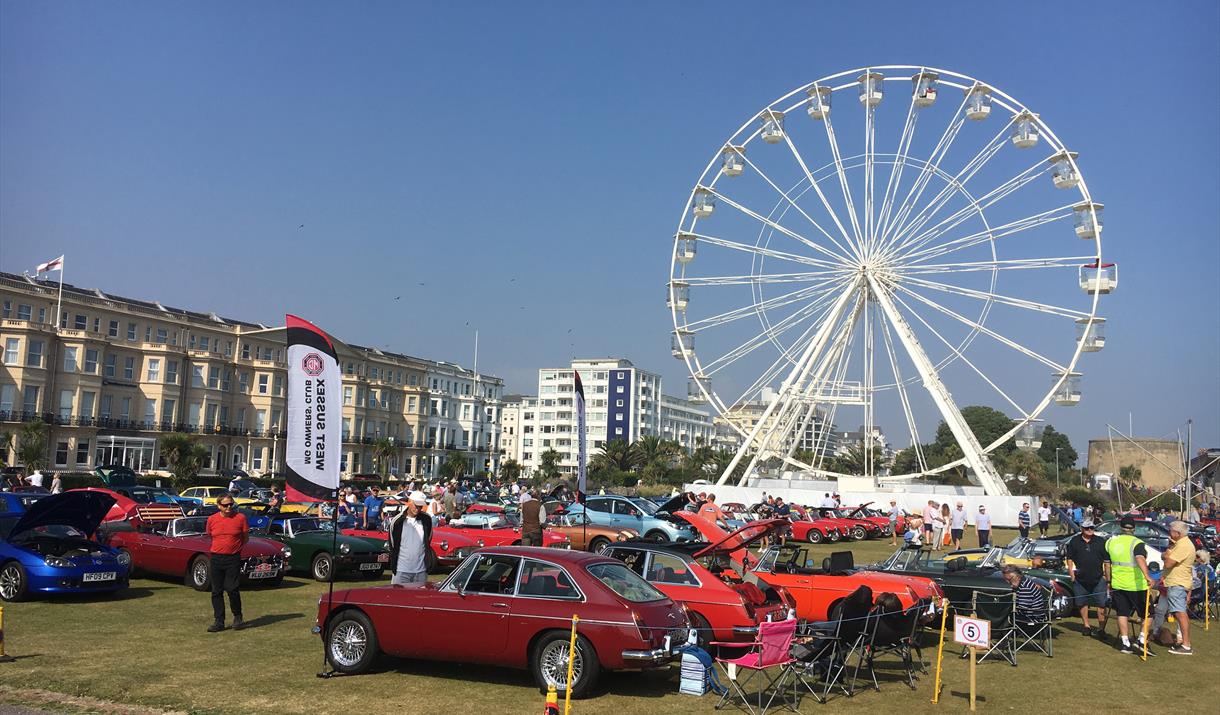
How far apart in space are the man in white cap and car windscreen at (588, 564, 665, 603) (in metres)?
2.89

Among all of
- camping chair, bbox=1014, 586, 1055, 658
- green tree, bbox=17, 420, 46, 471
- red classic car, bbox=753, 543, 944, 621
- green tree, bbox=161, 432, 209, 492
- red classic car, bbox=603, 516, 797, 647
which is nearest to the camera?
red classic car, bbox=603, 516, 797, 647

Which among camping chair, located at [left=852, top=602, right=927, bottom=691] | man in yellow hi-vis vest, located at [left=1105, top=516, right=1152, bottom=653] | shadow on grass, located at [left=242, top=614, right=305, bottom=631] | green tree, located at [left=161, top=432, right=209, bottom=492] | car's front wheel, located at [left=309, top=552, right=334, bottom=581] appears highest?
green tree, located at [left=161, top=432, right=209, bottom=492]

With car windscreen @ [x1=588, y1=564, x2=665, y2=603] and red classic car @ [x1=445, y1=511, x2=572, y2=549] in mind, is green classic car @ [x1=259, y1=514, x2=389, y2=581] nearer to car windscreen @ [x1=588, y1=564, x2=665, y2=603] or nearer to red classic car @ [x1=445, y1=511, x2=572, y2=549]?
red classic car @ [x1=445, y1=511, x2=572, y2=549]

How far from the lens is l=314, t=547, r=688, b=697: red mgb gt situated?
898 centimetres

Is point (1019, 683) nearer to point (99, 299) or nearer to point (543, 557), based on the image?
point (543, 557)

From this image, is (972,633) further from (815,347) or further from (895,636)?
(815,347)

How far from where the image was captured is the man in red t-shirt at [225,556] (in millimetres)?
12211

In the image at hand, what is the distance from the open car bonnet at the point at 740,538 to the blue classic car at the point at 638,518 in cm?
991

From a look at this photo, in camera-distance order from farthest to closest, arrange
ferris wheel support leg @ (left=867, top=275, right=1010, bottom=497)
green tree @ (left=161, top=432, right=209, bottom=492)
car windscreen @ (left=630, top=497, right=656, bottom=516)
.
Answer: green tree @ (left=161, top=432, right=209, bottom=492) < ferris wheel support leg @ (left=867, top=275, right=1010, bottom=497) < car windscreen @ (left=630, top=497, right=656, bottom=516)

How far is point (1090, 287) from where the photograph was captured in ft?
123

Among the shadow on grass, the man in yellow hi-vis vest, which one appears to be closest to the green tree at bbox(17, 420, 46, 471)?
the shadow on grass

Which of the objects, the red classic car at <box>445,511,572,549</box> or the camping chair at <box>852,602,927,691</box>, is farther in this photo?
the red classic car at <box>445,511,572,549</box>

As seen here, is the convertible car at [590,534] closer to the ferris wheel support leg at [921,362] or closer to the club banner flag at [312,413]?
the club banner flag at [312,413]

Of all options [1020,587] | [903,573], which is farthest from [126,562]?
[1020,587]
